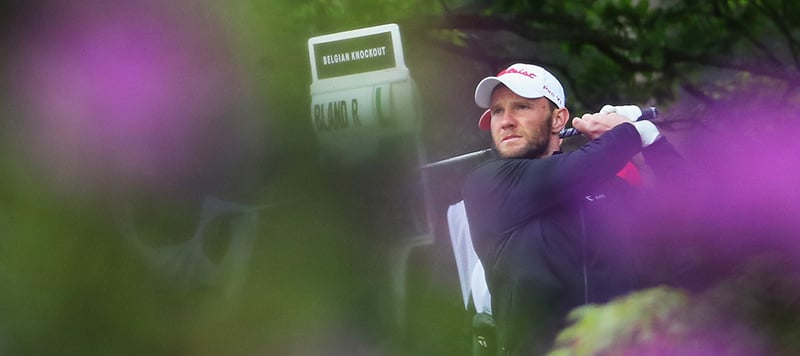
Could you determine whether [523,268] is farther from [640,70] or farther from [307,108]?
[640,70]

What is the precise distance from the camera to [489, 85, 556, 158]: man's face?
302 cm

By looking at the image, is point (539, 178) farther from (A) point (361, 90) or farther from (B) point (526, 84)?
(A) point (361, 90)

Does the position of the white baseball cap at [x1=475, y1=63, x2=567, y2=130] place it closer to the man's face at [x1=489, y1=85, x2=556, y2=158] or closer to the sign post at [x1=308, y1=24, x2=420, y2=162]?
the man's face at [x1=489, y1=85, x2=556, y2=158]

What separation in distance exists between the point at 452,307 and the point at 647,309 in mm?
3321

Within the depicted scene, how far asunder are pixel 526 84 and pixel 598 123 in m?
0.20

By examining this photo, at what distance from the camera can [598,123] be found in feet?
9.75

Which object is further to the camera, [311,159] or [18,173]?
[311,159]

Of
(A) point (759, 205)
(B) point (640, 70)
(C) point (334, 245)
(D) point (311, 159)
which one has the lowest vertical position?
(B) point (640, 70)

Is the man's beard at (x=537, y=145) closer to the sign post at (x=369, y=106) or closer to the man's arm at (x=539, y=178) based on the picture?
the man's arm at (x=539, y=178)

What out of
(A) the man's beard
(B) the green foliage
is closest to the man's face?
(A) the man's beard

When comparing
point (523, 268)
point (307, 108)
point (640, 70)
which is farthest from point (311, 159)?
point (640, 70)

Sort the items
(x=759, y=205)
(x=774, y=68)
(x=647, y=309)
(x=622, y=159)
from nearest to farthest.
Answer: (x=647, y=309), (x=622, y=159), (x=759, y=205), (x=774, y=68)

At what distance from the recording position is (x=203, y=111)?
176 inches

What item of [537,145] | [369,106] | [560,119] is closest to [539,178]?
[537,145]
